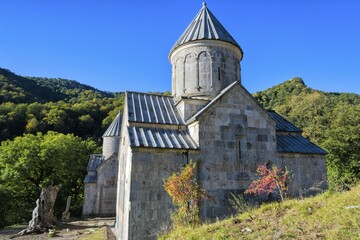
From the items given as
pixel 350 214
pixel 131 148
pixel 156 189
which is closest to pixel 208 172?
pixel 156 189

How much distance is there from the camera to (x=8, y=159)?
774 inches

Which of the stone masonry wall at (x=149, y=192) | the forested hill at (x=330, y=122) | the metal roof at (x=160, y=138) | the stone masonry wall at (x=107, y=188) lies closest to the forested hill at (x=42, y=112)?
the stone masonry wall at (x=107, y=188)

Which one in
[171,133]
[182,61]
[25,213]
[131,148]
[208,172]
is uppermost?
[182,61]

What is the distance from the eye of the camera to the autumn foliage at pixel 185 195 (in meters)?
6.70

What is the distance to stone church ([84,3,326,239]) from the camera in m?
7.19

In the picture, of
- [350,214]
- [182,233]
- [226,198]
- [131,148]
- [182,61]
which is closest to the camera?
[350,214]

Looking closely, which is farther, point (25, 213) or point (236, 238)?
point (25, 213)

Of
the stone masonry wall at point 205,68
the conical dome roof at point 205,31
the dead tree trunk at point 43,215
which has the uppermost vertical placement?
the conical dome roof at point 205,31

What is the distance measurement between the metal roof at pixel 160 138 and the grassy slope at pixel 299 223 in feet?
8.72

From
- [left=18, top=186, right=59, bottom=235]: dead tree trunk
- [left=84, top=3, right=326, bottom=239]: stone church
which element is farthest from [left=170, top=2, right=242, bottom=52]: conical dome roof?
[left=18, top=186, right=59, bottom=235]: dead tree trunk

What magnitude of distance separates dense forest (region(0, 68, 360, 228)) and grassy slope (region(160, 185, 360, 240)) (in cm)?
133

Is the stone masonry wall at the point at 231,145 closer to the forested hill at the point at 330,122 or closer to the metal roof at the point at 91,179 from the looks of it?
the forested hill at the point at 330,122

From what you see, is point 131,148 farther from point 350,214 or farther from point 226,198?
point 350,214

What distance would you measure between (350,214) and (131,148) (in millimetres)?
5088
